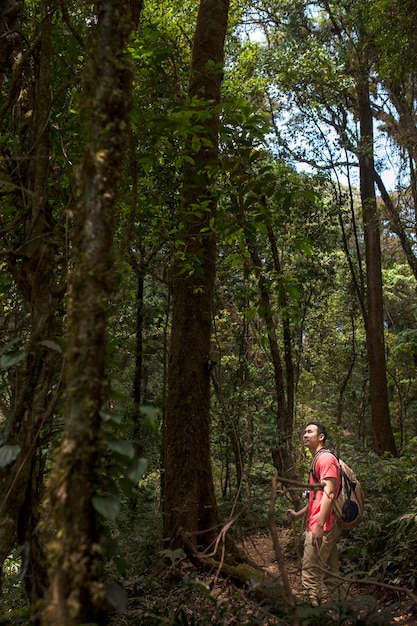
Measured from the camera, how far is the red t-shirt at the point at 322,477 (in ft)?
14.6

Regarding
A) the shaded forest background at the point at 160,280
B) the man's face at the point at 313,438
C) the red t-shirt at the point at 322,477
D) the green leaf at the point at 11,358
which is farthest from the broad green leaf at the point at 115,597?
the man's face at the point at 313,438

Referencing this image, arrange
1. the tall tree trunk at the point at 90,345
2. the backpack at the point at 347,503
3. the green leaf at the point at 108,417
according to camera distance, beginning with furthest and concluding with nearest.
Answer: the backpack at the point at 347,503 < the green leaf at the point at 108,417 < the tall tree trunk at the point at 90,345

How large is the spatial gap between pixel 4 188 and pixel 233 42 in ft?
37.1

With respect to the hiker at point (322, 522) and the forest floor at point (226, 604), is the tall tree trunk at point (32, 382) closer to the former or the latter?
the forest floor at point (226, 604)

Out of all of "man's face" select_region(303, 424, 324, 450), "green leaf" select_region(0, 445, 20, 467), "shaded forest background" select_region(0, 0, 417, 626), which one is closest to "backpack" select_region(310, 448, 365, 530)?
"man's face" select_region(303, 424, 324, 450)

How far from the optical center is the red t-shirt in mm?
4438

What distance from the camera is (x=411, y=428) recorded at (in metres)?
20.5

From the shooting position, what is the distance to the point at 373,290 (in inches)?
510

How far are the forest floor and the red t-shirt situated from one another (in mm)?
536

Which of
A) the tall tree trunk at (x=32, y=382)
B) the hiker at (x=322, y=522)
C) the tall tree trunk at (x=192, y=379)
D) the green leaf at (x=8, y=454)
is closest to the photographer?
the green leaf at (x=8, y=454)

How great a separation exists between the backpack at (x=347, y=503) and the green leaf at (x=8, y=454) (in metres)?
3.22

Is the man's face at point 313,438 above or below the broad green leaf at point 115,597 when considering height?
above

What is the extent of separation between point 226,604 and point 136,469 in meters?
2.40

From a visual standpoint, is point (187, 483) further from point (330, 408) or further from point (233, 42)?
point (330, 408)
